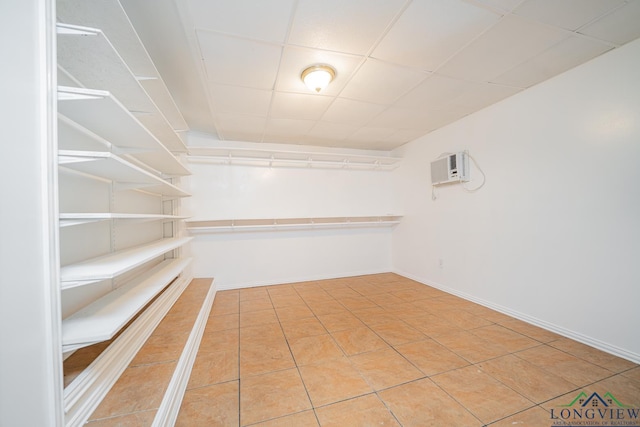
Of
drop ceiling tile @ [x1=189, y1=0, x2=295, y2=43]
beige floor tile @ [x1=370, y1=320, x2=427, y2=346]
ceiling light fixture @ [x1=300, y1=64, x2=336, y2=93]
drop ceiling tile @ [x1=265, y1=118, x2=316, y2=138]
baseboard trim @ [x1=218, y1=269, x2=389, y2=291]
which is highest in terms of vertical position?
drop ceiling tile @ [x1=189, y1=0, x2=295, y2=43]

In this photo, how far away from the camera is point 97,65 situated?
1.25 meters

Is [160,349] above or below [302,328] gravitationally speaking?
above

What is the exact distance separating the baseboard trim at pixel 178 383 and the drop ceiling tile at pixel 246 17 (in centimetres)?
214

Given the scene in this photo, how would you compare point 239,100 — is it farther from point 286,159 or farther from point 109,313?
point 109,313

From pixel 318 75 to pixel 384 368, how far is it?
2.34 m

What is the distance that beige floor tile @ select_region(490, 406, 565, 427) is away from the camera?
1.26m

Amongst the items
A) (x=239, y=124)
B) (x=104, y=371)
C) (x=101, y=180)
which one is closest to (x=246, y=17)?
(x=101, y=180)

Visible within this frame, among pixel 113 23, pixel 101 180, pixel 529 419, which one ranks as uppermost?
pixel 113 23

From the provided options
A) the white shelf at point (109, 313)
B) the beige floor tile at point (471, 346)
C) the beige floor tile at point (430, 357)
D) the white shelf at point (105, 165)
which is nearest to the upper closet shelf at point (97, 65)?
the white shelf at point (105, 165)

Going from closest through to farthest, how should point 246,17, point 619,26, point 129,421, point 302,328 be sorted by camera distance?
1. point 129,421
2. point 246,17
3. point 619,26
4. point 302,328

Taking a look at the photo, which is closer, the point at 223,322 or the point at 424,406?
the point at 424,406

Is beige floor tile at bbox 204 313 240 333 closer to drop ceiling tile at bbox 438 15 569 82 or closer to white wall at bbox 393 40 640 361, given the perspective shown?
white wall at bbox 393 40 640 361

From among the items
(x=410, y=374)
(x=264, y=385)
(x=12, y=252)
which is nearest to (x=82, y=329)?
(x=12, y=252)

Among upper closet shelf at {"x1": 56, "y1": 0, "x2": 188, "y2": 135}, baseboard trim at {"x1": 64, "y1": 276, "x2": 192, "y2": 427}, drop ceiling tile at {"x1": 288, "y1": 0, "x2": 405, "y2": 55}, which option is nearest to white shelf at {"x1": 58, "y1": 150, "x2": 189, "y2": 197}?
upper closet shelf at {"x1": 56, "y1": 0, "x2": 188, "y2": 135}
